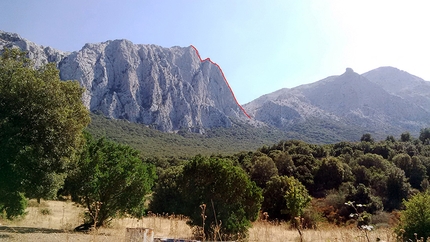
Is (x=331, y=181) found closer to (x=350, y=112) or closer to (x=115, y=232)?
(x=115, y=232)

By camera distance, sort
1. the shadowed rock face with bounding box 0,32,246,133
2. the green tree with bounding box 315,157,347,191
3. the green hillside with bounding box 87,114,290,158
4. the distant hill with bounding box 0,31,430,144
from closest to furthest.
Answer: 1. the green tree with bounding box 315,157,347,191
2. the green hillside with bounding box 87,114,290,158
3. the distant hill with bounding box 0,31,430,144
4. the shadowed rock face with bounding box 0,32,246,133

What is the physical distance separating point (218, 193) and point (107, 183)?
546cm

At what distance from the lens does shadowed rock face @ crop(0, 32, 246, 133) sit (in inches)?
4048

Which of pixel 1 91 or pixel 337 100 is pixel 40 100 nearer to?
pixel 1 91

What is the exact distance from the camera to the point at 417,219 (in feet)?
45.2

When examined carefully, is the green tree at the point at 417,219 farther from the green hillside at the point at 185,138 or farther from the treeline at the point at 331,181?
the green hillside at the point at 185,138

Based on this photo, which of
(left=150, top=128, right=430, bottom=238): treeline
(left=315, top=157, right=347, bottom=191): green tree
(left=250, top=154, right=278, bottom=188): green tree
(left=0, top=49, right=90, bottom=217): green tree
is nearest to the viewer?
(left=0, top=49, right=90, bottom=217): green tree

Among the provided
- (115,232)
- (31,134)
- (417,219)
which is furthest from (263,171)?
(31,134)

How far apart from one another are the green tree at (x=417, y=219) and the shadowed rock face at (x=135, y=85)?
302 ft

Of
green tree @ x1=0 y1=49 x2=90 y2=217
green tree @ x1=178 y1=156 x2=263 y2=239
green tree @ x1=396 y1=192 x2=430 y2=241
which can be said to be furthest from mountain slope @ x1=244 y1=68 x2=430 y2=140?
green tree @ x1=0 y1=49 x2=90 y2=217

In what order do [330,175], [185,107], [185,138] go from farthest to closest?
[185,107] → [185,138] → [330,175]

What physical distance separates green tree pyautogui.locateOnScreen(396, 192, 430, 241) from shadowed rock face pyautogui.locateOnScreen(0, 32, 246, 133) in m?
92.2

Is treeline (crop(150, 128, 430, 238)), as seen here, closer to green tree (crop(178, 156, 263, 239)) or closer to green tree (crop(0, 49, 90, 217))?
green tree (crop(178, 156, 263, 239))

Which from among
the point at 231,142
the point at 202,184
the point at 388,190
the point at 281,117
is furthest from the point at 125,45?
the point at 202,184
